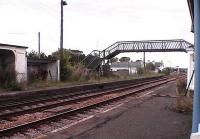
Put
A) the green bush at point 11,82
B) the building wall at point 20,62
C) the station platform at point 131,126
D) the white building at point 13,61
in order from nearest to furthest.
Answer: the station platform at point 131,126 → the green bush at point 11,82 → the white building at point 13,61 → the building wall at point 20,62

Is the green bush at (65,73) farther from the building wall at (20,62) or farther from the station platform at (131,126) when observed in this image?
the station platform at (131,126)

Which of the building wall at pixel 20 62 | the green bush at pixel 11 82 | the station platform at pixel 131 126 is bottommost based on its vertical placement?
the station platform at pixel 131 126

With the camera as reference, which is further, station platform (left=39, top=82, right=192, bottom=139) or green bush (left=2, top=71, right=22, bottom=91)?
green bush (left=2, top=71, right=22, bottom=91)

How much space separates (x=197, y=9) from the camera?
5.21m

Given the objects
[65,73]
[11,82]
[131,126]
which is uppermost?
[65,73]

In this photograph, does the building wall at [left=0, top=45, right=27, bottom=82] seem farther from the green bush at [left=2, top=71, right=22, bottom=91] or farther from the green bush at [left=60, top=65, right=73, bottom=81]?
the green bush at [left=60, top=65, right=73, bottom=81]

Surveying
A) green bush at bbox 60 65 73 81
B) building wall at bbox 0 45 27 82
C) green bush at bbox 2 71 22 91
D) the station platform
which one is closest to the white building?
building wall at bbox 0 45 27 82

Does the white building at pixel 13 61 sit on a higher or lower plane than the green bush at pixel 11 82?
higher

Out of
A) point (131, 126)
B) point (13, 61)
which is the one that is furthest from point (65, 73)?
point (131, 126)

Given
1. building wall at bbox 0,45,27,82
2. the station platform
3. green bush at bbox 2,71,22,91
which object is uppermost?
building wall at bbox 0,45,27,82

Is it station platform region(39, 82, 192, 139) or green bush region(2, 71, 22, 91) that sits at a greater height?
green bush region(2, 71, 22, 91)

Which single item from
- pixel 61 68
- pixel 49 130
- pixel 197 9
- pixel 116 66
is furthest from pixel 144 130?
pixel 116 66

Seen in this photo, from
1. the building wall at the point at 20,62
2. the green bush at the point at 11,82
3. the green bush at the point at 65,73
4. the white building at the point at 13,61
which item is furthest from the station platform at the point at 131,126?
the green bush at the point at 65,73

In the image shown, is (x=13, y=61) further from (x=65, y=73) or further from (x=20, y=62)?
(x=65, y=73)
